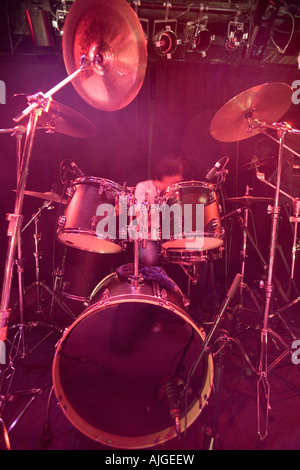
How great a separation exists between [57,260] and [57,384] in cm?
268

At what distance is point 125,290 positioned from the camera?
1.95 metres

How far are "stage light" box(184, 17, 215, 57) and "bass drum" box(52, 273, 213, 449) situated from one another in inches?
129

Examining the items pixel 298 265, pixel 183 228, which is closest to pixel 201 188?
pixel 183 228

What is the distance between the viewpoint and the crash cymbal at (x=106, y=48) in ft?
5.88

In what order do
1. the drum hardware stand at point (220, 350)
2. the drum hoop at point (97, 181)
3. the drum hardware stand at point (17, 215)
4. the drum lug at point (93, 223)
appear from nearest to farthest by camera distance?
1. the drum hardware stand at point (17, 215)
2. the drum hardware stand at point (220, 350)
3. the drum lug at point (93, 223)
4. the drum hoop at point (97, 181)

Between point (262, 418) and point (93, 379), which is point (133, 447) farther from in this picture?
point (262, 418)

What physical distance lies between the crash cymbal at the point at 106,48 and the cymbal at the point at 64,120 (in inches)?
8.8

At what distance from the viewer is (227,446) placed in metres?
1.75

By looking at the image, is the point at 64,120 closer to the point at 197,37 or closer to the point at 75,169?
the point at 75,169

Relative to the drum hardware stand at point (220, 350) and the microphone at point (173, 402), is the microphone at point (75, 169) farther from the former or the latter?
the microphone at point (173, 402)

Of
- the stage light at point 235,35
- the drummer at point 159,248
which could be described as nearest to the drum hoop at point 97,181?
the drummer at point 159,248

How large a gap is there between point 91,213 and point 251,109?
1.64m

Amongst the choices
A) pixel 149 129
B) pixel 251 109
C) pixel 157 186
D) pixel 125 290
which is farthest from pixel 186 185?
pixel 149 129

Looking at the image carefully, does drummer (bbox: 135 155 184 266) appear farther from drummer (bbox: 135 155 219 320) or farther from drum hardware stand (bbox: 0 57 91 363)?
drum hardware stand (bbox: 0 57 91 363)
